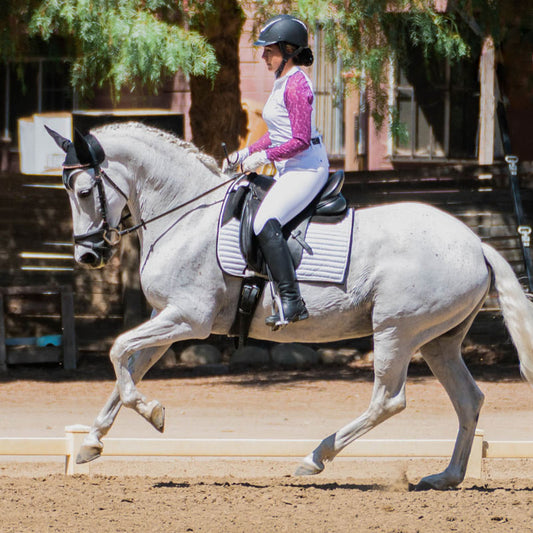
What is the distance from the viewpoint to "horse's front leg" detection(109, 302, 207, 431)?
6.16 metres

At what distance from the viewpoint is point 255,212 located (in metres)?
6.29

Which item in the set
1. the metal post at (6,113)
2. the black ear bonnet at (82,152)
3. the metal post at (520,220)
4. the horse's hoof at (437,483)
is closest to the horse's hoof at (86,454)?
the black ear bonnet at (82,152)

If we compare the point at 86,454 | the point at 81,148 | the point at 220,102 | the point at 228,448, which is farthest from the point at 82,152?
the point at 220,102

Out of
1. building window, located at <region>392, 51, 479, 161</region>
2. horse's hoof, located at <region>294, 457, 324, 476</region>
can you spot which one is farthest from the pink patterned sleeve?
building window, located at <region>392, 51, 479, 161</region>

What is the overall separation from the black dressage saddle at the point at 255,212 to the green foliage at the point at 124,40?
485 cm

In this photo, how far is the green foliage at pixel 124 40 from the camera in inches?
434

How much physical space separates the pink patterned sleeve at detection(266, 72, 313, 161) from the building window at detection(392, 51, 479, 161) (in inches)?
467

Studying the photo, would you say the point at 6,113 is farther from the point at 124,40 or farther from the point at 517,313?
the point at 517,313

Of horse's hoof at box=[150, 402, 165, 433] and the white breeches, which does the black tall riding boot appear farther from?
horse's hoof at box=[150, 402, 165, 433]

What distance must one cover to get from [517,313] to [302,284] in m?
1.44

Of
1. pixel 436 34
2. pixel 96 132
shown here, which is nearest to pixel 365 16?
pixel 436 34

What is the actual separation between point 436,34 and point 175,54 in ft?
10.2

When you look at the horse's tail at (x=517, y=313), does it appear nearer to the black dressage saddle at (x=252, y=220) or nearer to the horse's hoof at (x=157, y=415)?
the black dressage saddle at (x=252, y=220)

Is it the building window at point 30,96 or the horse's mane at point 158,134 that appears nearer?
the horse's mane at point 158,134
